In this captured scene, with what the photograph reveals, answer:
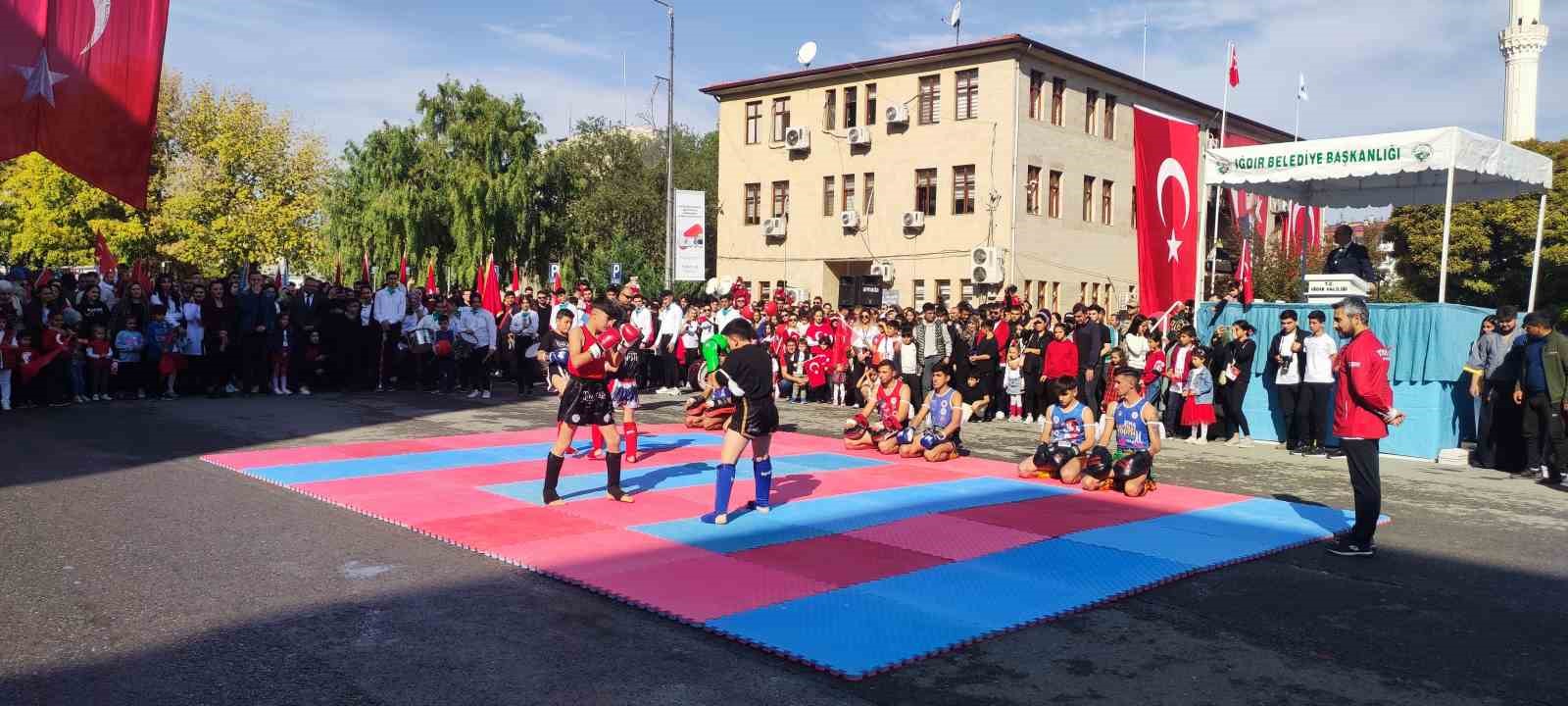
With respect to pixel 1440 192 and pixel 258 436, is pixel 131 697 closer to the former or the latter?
pixel 258 436

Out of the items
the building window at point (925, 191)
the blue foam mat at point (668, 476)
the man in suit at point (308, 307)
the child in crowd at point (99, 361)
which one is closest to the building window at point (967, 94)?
the building window at point (925, 191)

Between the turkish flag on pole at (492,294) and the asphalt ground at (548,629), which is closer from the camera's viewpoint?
the asphalt ground at (548,629)

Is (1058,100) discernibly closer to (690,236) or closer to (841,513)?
(690,236)

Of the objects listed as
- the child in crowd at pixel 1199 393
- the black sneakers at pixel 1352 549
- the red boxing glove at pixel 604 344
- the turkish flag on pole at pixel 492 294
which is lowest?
the black sneakers at pixel 1352 549

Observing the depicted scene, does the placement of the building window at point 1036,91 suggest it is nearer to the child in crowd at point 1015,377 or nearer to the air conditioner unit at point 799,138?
the air conditioner unit at point 799,138

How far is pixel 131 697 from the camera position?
4.41m

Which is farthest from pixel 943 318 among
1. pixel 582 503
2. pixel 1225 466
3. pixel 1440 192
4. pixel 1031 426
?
pixel 582 503

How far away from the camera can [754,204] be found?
131 feet

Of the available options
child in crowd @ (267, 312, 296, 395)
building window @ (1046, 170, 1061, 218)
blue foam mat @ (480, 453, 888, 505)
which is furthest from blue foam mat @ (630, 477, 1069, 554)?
building window @ (1046, 170, 1061, 218)

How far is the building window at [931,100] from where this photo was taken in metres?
34.4

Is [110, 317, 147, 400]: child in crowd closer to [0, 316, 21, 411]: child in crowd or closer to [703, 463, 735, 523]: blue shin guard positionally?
[0, 316, 21, 411]: child in crowd

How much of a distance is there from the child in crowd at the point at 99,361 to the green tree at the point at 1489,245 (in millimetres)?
36956

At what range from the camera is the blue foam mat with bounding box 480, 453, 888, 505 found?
966 centimetres

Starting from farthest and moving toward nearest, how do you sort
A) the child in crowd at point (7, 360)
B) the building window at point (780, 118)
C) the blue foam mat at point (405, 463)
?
the building window at point (780, 118) → the child in crowd at point (7, 360) → the blue foam mat at point (405, 463)
